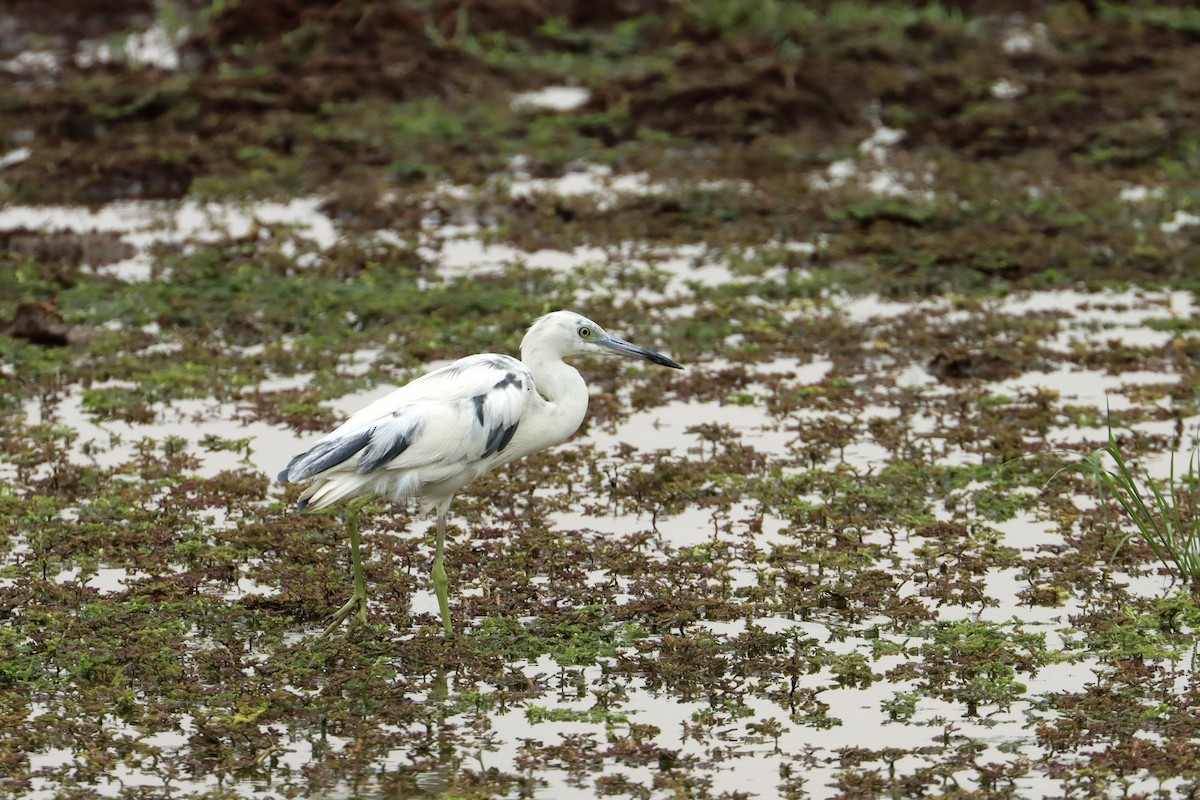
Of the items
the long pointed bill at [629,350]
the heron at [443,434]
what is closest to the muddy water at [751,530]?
the heron at [443,434]

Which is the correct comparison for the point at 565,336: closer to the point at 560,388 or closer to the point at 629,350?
the point at 560,388

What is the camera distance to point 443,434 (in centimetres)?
742

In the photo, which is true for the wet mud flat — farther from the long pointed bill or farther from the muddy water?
the long pointed bill

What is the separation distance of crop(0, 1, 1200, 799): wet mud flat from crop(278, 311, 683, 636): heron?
53 centimetres

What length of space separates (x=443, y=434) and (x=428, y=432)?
0.06 meters

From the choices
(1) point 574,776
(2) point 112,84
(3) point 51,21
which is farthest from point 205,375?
(3) point 51,21

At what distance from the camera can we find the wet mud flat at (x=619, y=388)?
6605 mm

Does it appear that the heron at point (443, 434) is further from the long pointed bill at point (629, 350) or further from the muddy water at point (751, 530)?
the muddy water at point (751, 530)

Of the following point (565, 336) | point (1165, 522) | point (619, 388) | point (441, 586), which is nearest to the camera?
point (441, 586)

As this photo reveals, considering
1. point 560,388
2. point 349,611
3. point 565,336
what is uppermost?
point 565,336

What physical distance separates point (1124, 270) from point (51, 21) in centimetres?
1220

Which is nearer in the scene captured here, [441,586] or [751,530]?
[441,586]

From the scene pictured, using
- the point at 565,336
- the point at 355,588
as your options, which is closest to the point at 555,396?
the point at 565,336

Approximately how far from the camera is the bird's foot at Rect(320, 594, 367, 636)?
7.36 m
